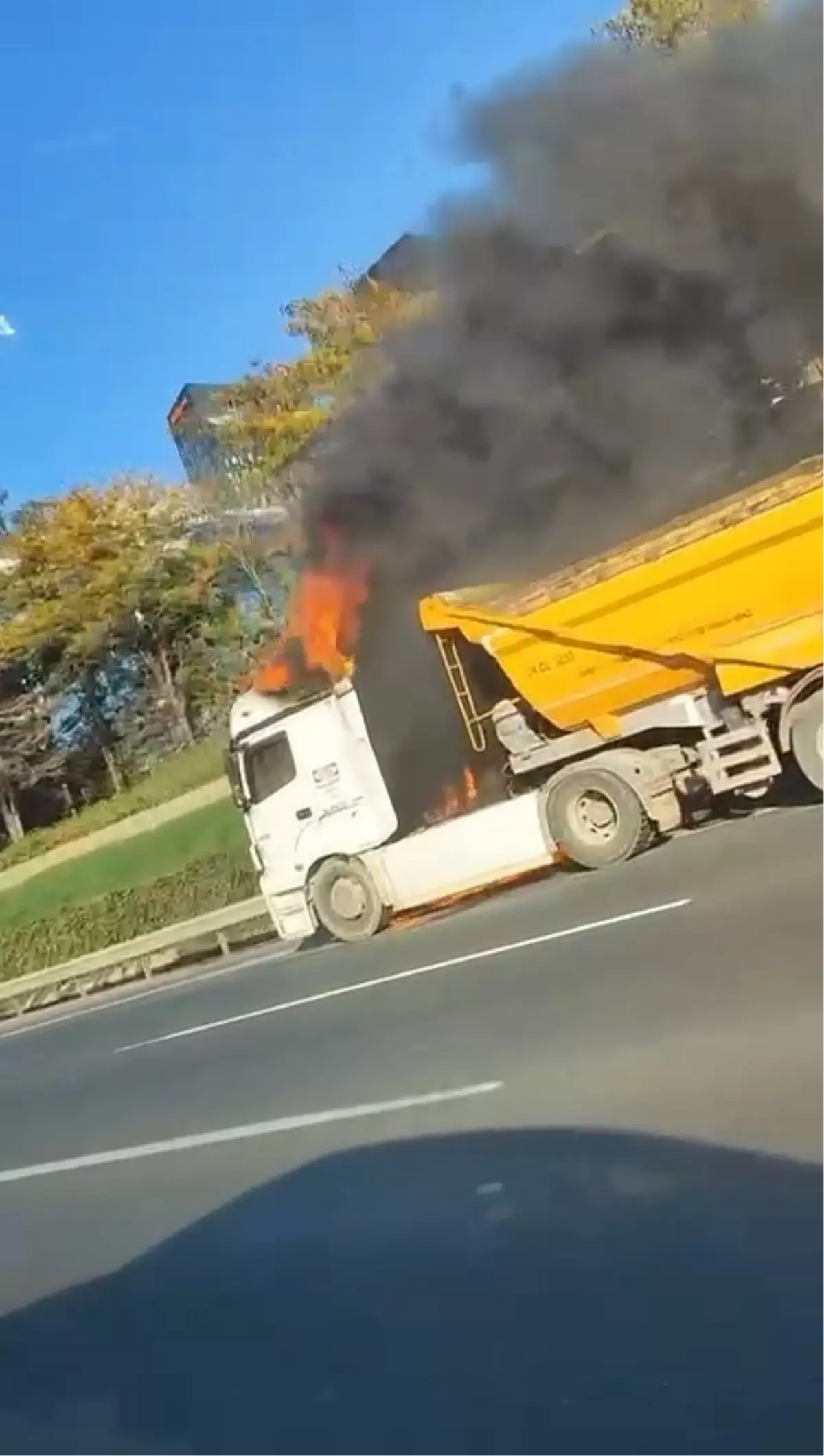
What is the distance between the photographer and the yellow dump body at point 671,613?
10.7 meters

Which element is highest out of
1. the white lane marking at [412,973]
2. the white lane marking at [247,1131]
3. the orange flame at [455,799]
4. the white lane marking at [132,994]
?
the orange flame at [455,799]

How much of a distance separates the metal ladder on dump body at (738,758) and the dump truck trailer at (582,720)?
0.04 feet

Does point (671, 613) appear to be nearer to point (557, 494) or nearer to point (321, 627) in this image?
point (557, 494)

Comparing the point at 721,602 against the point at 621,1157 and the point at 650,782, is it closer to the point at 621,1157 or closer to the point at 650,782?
the point at 650,782

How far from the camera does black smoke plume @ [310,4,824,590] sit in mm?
12672

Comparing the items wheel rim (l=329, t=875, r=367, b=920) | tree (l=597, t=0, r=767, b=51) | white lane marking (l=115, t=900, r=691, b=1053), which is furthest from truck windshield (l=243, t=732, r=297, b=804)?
tree (l=597, t=0, r=767, b=51)

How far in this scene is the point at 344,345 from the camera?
26.8 meters

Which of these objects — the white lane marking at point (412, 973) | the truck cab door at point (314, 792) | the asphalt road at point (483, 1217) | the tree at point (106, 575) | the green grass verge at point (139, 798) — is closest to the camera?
the asphalt road at point (483, 1217)

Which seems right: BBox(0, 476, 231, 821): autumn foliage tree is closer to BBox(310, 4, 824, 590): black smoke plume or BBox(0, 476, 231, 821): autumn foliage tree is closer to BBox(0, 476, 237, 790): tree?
BBox(0, 476, 237, 790): tree

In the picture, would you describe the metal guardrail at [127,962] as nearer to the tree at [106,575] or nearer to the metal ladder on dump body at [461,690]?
the metal ladder on dump body at [461,690]

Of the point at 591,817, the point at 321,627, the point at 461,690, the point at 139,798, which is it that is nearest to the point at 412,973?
the point at 591,817

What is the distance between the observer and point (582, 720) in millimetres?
12148

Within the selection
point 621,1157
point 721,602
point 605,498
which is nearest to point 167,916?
point 605,498

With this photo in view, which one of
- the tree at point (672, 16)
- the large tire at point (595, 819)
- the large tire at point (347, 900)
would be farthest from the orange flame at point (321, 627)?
the tree at point (672, 16)
